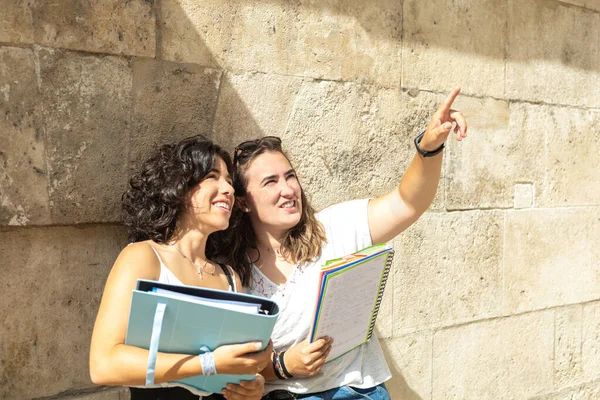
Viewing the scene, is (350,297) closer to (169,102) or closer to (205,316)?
(205,316)

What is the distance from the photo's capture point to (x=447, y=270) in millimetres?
3799

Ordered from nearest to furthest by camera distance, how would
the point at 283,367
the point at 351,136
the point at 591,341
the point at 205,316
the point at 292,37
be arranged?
the point at 205,316, the point at 283,367, the point at 292,37, the point at 351,136, the point at 591,341

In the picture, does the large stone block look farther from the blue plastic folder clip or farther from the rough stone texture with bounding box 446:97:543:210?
the rough stone texture with bounding box 446:97:543:210

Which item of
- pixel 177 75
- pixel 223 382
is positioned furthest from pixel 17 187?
pixel 223 382

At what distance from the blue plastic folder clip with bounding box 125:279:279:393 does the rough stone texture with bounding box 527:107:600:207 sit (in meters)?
2.67

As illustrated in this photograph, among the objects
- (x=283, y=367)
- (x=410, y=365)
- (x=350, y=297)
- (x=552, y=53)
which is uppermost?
(x=552, y=53)

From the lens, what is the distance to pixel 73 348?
259 centimetres

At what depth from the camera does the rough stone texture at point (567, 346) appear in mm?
4391

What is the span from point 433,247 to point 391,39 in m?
1.08

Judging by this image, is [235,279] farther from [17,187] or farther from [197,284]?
[17,187]

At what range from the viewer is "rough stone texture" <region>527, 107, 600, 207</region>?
13.9 feet

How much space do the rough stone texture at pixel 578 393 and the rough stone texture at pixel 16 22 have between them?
3.42 m

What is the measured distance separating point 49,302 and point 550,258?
2.96 m

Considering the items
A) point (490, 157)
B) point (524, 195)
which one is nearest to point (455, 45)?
point (490, 157)
